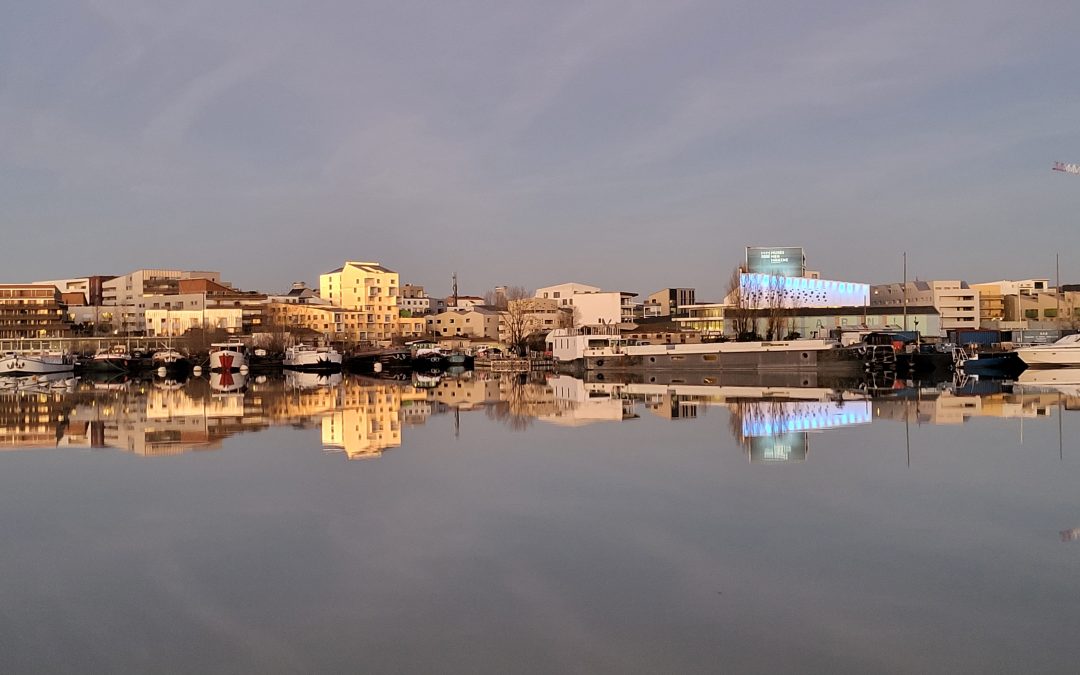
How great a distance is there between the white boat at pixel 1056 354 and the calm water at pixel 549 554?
3283 cm

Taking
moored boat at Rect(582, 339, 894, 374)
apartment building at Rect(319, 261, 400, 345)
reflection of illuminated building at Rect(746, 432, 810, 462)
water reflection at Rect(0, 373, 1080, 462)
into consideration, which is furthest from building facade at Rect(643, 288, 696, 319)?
reflection of illuminated building at Rect(746, 432, 810, 462)

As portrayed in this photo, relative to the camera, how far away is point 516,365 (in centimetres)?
5919

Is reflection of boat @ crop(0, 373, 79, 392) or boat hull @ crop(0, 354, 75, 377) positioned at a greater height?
boat hull @ crop(0, 354, 75, 377)

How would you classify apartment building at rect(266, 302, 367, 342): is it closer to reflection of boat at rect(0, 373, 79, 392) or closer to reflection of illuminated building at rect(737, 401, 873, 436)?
reflection of boat at rect(0, 373, 79, 392)

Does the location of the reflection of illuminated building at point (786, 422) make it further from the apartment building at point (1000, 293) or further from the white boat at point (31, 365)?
the apartment building at point (1000, 293)

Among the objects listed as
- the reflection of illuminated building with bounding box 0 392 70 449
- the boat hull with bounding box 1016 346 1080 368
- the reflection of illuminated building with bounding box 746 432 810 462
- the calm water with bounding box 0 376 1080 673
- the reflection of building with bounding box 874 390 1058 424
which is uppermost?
the boat hull with bounding box 1016 346 1080 368

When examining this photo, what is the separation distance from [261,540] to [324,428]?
10176 millimetres

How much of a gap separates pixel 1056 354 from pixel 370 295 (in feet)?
251

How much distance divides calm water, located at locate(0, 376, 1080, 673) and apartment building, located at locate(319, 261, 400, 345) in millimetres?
90568

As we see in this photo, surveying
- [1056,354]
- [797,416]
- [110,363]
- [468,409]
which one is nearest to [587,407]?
[468,409]

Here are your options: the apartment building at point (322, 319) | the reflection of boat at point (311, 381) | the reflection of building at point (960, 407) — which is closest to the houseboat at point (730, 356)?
the reflection of boat at point (311, 381)

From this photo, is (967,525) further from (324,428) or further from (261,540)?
(324,428)

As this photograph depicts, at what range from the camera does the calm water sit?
17.4ft

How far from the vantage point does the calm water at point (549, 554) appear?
5.31m
